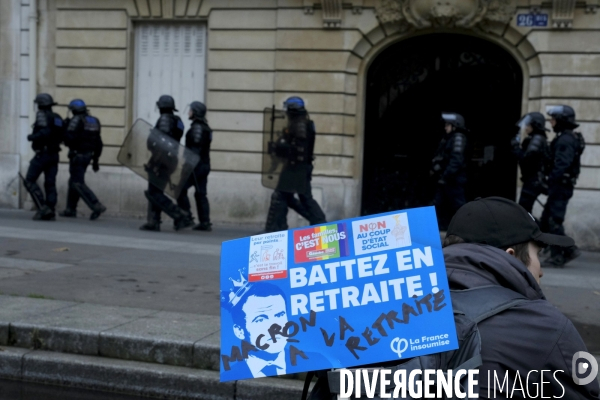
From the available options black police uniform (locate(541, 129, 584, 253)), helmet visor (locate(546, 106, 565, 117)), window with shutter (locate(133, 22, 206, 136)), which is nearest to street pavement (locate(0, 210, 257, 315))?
window with shutter (locate(133, 22, 206, 136))

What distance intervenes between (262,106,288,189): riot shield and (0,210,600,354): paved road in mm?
1125

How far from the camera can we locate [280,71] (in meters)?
14.1

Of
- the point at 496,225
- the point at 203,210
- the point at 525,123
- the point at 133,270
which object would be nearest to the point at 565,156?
the point at 525,123

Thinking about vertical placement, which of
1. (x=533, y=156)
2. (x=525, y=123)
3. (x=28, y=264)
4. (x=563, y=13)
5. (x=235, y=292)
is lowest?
(x=28, y=264)

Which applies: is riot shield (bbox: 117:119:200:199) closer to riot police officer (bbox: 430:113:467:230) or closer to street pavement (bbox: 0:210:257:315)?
street pavement (bbox: 0:210:257:315)

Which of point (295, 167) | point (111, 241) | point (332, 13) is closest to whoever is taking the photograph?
point (111, 241)

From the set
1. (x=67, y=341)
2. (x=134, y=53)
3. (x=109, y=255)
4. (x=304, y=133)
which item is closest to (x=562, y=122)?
(x=304, y=133)

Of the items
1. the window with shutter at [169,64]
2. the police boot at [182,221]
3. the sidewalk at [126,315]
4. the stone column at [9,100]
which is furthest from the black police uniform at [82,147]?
the sidewalk at [126,315]

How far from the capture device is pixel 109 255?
9.53m

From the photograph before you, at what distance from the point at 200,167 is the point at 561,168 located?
5.18 metres

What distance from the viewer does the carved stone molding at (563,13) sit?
1282 cm

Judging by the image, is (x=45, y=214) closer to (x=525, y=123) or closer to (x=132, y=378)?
(x=525, y=123)

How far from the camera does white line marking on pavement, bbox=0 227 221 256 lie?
10.4 metres

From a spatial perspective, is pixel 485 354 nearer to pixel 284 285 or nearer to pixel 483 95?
pixel 284 285
